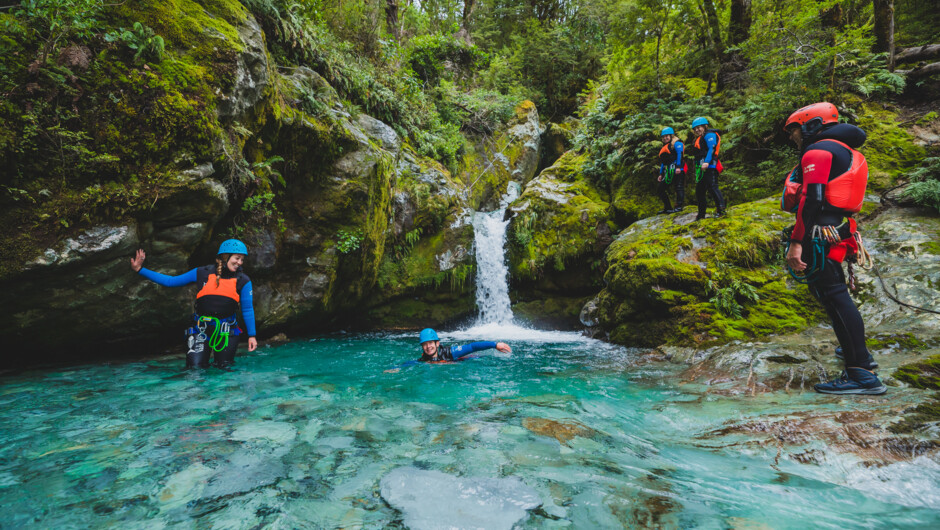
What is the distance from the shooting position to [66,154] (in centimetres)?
445

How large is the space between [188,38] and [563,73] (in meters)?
19.6

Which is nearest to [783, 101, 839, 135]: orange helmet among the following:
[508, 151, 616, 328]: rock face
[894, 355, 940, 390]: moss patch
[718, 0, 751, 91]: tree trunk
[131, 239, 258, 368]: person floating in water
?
[894, 355, 940, 390]: moss patch

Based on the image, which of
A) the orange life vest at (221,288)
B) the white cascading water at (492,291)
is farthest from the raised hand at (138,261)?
the white cascading water at (492,291)

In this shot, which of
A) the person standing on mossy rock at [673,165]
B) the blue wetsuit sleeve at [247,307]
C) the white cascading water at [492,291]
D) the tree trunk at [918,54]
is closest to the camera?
the blue wetsuit sleeve at [247,307]

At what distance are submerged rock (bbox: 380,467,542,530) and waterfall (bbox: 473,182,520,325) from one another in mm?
9762

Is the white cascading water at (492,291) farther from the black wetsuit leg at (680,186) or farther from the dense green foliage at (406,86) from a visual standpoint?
the black wetsuit leg at (680,186)

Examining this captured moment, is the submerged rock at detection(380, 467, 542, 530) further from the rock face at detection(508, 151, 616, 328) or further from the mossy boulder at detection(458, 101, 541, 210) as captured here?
the mossy boulder at detection(458, 101, 541, 210)

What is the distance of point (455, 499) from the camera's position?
2.12 metres

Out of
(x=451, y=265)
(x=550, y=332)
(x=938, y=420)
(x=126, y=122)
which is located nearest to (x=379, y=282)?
(x=451, y=265)

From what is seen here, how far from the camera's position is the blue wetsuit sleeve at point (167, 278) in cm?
488

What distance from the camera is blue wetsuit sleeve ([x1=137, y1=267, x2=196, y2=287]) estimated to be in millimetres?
4879

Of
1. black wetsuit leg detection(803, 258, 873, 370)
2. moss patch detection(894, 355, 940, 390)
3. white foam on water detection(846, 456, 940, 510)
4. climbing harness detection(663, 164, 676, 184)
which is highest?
climbing harness detection(663, 164, 676, 184)

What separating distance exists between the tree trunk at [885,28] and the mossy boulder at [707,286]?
16.2 ft

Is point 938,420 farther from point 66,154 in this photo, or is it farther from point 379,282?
point 379,282
